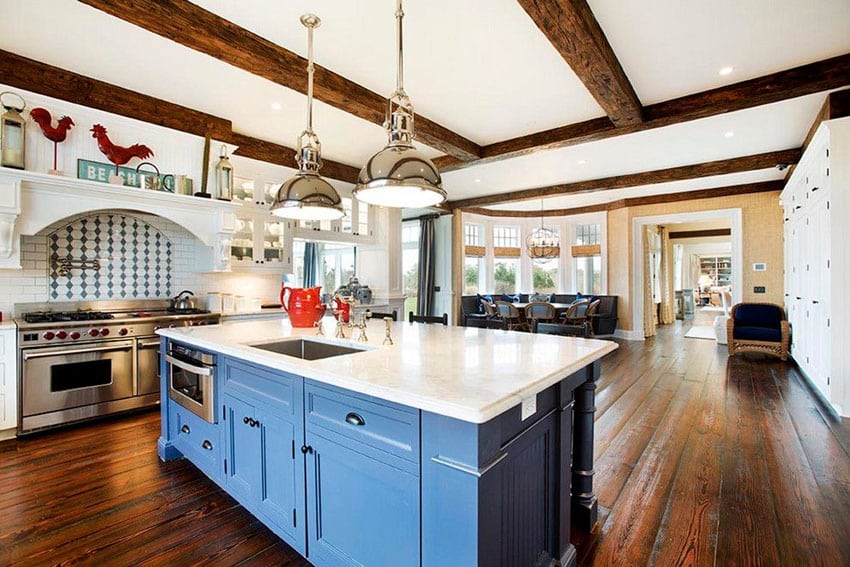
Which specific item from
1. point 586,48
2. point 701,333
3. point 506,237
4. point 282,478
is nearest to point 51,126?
point 282,478

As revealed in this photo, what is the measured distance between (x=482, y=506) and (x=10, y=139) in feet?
13.5

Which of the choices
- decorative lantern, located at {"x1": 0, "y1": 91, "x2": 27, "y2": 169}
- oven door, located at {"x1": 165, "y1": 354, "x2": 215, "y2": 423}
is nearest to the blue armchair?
oven door, located at {"x1": 165, "y1": 354, "x2": 215, "y2": 423}

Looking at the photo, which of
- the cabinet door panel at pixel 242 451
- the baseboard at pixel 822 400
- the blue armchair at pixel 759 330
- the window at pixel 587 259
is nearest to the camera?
the cabinet door panel at pixel 242 451

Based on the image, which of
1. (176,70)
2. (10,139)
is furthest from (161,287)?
(176,70)

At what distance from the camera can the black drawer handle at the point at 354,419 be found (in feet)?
4.70

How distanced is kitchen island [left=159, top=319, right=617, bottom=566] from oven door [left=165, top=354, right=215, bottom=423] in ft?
0.14

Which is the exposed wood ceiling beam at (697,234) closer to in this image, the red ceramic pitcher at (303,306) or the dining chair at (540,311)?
the dining chair at (540,311)

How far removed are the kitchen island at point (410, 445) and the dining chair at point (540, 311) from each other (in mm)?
4252

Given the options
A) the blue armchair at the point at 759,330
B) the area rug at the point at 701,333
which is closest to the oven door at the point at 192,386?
the blue armchair at the point at 759,330

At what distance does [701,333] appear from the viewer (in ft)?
30.0

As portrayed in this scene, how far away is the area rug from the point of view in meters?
→ 8.45

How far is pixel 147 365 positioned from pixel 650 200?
8.60 m

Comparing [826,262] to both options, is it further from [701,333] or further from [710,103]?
[701,333]

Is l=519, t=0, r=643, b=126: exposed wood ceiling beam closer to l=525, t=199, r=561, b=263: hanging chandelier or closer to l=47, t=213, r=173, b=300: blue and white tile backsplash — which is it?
l=47, t=213, r=173, b=300: blue and white tile backsplash
